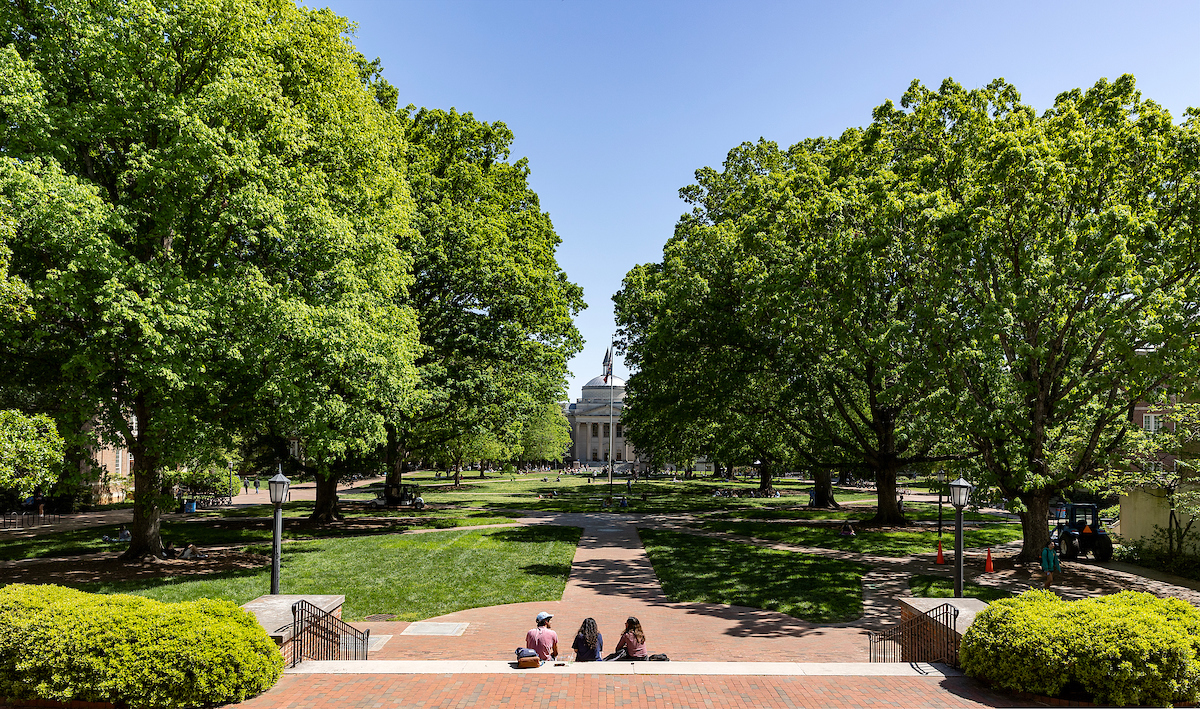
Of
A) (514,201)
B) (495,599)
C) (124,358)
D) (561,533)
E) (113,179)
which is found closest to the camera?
(124,358)

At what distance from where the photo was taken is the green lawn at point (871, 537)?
84.1 ft

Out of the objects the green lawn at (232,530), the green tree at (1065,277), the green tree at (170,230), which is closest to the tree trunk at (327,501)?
the green lawn at (232,530)

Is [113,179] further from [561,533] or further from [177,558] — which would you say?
[561,533]

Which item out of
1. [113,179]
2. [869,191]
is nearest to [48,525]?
[113,179]

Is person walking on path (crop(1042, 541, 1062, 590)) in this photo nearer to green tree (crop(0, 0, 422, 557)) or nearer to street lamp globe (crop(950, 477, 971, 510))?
street lamp globe (crop(950, 477, 971, 510))

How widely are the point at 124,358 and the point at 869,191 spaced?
21406 mm

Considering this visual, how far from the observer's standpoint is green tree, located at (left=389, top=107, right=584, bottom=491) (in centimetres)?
2959

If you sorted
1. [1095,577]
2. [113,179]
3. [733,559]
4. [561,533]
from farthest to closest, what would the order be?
[561,533]
[733,559]
[1095,577]
[113,179]

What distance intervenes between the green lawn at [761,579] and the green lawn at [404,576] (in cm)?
320

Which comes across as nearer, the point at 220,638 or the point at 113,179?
the point at 220,638

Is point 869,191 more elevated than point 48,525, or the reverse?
point 869,191

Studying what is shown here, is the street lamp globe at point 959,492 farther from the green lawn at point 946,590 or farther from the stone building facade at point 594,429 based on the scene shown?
the stone building facade at point 594,429

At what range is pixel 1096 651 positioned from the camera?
8.57 metres

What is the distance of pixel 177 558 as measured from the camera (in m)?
20.8
